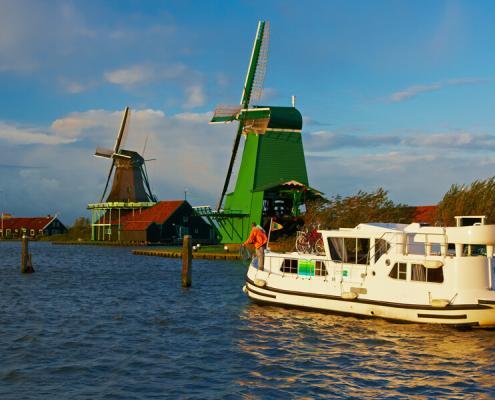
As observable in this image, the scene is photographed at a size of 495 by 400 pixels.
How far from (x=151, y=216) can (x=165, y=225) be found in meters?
3.43

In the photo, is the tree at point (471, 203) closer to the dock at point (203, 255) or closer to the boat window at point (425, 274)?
the dock at point (203, 255)

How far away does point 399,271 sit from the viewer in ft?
68.4

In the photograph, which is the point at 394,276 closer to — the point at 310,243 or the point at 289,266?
the point at 289,266

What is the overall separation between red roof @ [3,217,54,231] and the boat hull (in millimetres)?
119878

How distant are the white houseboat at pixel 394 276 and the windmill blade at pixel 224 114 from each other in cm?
4110

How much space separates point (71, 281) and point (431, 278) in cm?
2295

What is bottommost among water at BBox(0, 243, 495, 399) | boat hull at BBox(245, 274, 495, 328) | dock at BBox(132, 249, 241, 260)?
water at BBox(0, 243, 495, 399)

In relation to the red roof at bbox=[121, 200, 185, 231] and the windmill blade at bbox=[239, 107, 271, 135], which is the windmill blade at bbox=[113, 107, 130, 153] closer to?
the red roof at bbox=[121, 200, 185, 231]

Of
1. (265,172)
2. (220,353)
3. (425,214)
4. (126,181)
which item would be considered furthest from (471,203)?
(126,181)

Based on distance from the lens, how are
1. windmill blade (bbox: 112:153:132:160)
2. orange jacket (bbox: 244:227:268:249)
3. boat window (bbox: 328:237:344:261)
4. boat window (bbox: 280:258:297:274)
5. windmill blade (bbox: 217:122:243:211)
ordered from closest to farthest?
1. boat window (bbox: 328:237:344:261)
2. boat window (bbox: 280:258:297:274)
3. orange jacket (bbox: 244:227:268:249)
4. windmill blade (bbox: 217:122:243:211)
5. windmill blade (bbox: 112:153:132:160)

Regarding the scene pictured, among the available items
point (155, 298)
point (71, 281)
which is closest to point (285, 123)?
point (71, 281)

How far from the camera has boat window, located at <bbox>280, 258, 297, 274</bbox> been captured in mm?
23877

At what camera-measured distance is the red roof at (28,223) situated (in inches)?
5364

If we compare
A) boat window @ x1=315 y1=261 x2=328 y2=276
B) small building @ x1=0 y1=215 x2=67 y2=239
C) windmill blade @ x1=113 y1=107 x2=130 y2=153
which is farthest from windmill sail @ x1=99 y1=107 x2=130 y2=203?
boat window @ x1=315 y1=261 x2=328 y2=276
